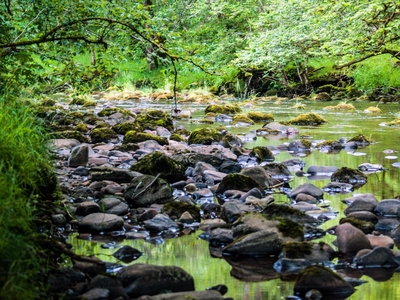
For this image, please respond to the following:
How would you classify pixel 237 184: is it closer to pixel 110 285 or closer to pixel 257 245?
pixel 257 245

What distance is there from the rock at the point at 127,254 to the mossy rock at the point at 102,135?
249 inches

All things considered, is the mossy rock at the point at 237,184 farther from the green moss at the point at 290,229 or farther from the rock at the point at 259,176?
the green moss at the point at 290,229

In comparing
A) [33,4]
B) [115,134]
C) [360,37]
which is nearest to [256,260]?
[33,4]

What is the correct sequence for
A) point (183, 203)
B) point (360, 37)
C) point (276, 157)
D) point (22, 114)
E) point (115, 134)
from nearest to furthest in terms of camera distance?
1. point (22, 114)
2. point (183, 203)
3. point (276, 157)
4. point (115, 134)
5. point (360, 37)

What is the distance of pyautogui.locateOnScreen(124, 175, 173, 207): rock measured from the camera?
5648 mm

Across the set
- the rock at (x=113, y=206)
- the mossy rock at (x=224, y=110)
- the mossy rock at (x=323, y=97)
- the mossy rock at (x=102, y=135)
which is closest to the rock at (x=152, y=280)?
the rock at (x=113, y=206)

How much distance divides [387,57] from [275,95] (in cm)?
421

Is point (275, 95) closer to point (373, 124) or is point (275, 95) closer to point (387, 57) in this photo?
point (387, 57)

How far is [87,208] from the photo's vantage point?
510 centimetres

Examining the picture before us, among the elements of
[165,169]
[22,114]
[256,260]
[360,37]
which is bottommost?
[256,260]

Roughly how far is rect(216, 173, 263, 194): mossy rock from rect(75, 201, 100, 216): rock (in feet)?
5.14

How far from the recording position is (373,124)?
13102 millimetres

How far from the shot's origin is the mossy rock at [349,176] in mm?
6973

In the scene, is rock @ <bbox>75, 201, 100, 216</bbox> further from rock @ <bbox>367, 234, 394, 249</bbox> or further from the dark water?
rock @ <bbox>367, 234, 394, 249</bbox>
